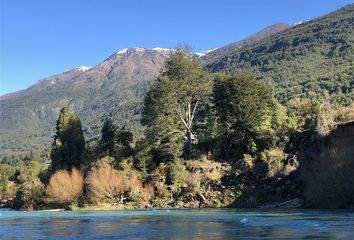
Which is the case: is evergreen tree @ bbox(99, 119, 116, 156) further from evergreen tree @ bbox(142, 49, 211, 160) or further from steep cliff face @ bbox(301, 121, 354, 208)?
steep cliff face @ bbox(301, 121, 354, 208)

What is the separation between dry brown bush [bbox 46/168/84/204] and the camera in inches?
2667

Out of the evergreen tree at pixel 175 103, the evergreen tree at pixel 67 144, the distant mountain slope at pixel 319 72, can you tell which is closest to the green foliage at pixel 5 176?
the evergreen tree at pixel 67 144

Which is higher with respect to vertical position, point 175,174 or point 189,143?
point 189,143

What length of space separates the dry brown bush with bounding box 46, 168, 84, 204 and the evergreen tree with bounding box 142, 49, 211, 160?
10.5 meters

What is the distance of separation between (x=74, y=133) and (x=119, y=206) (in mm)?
21679

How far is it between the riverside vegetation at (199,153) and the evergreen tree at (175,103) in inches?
5.3

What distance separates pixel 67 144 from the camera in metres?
81.2

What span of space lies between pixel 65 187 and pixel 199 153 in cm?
1767

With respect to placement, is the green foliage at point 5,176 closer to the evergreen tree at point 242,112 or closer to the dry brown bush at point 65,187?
the dry brown bush at point 65,187

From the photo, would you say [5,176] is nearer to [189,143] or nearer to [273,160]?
[189,143]

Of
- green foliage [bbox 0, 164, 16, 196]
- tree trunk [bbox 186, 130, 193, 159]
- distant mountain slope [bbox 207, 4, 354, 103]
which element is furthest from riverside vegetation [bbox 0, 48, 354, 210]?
distant mountain slope [bbox 207, 4, 354, 103]

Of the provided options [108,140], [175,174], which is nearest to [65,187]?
[108,140]

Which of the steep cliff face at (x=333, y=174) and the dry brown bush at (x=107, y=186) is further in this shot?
the dry brown bush at (x=107, y=186)

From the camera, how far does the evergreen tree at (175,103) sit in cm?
6969
